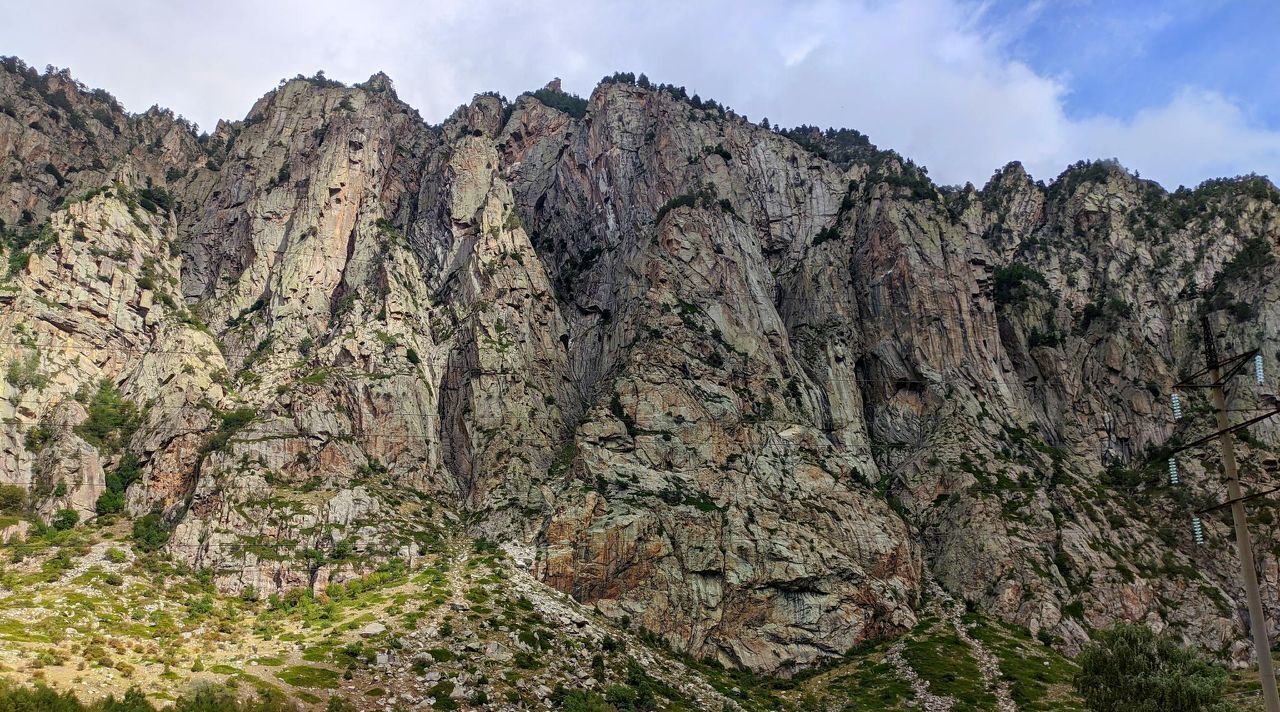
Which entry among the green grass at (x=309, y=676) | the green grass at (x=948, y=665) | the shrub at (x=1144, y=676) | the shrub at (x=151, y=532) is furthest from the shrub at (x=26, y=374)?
the shrub at (x=1144, y=676)

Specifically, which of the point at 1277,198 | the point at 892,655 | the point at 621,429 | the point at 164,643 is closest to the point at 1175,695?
the point at 892,655

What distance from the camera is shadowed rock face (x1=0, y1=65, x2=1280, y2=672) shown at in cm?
10312

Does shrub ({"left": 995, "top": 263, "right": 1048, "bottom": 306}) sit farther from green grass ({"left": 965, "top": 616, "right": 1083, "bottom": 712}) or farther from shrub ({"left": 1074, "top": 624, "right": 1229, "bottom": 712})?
shrub ({"left": 1074, "top": 624, "right": 1229, "bottom": 712})

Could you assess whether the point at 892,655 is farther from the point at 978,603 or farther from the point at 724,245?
the point at 724,245

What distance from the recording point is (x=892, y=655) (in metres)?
97.0

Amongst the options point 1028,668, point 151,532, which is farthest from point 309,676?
point 1028,668

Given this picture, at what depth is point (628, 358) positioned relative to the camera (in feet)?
411

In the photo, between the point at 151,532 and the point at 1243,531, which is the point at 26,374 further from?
the point at 1243,531

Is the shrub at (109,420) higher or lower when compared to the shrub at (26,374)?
lower

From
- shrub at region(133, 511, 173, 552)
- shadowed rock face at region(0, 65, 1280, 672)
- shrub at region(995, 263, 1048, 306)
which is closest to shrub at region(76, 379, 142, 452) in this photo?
shadowed rock face at region(0, 65, 1280, 672)

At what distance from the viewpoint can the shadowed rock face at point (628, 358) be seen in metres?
103

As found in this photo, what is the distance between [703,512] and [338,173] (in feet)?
320

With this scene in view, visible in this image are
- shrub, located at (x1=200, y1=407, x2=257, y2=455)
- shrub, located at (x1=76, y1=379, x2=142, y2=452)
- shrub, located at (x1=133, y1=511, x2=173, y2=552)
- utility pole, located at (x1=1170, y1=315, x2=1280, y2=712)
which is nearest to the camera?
utility pole, located at (x1=1170, y1=315, x2=1280, y2=712)

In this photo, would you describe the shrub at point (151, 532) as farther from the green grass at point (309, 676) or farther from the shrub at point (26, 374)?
the green grass at point (309, 676)
